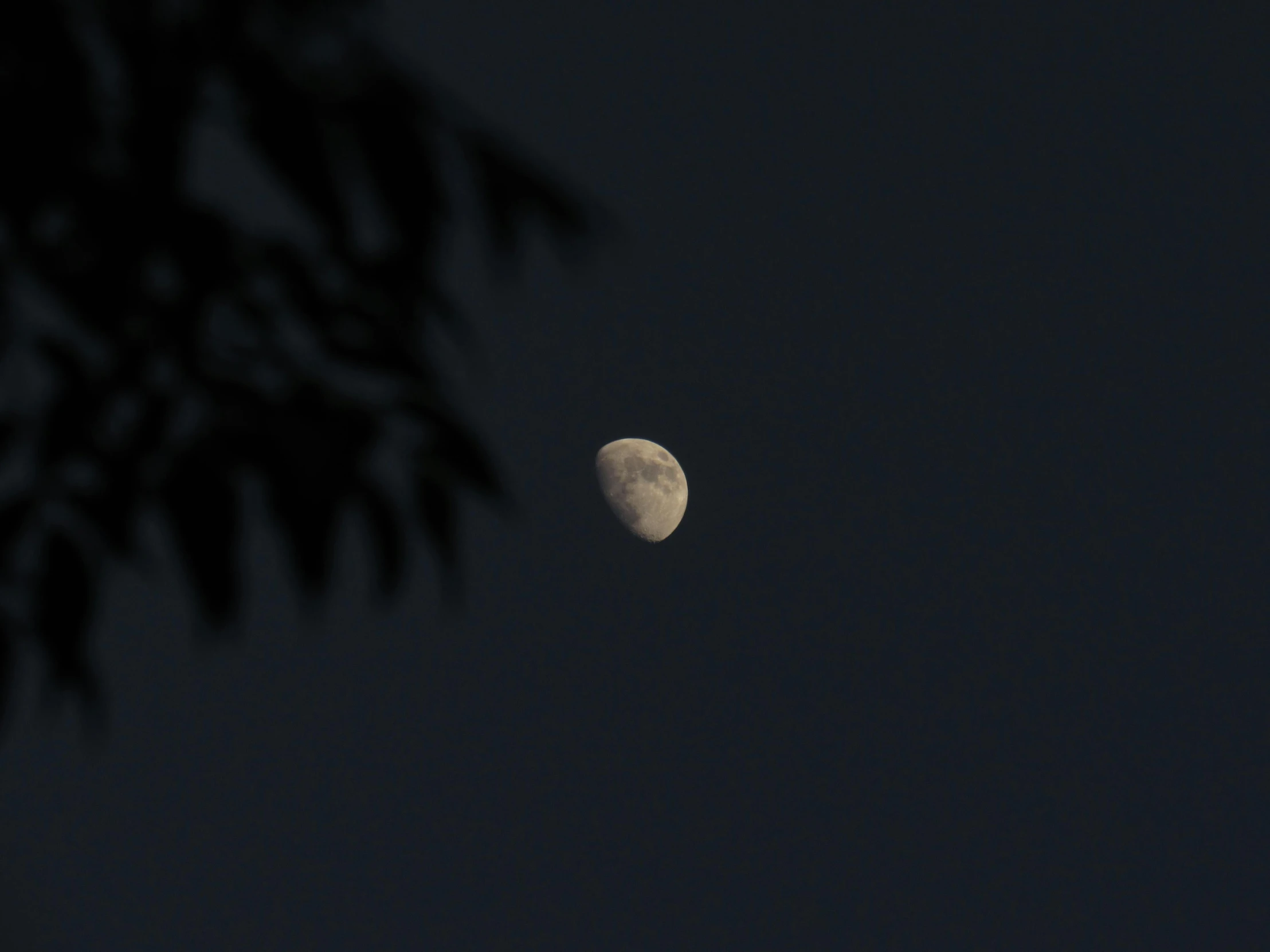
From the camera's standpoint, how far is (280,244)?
6.66 feet

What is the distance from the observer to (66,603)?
2041mm

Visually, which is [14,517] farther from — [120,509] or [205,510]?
[205,510]

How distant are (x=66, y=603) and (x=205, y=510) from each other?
30 centimetres

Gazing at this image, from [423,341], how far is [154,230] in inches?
17.5

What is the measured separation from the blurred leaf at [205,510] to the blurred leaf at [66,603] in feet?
0.66

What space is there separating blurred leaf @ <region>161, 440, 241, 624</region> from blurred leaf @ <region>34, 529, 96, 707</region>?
0.20 metres

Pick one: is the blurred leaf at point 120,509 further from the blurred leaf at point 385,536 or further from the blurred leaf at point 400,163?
the blurred leaf at point 400,163

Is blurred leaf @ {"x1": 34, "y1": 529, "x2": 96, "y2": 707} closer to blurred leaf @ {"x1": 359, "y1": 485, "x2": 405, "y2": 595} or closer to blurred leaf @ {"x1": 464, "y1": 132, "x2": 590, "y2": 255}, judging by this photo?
blurred leaf @ {"x1": 359, "y1": 485, "x2": 405, "y2": 595}

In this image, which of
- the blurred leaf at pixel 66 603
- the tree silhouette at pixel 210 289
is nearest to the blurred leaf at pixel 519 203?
the tree silhouette at pixel 210 289

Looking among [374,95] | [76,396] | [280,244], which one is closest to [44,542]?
[76,396]

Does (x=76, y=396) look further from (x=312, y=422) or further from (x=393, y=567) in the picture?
(x=393, y=567)

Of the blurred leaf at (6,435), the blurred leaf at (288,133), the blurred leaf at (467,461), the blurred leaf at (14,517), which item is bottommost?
the blurred leaf at (467,461)

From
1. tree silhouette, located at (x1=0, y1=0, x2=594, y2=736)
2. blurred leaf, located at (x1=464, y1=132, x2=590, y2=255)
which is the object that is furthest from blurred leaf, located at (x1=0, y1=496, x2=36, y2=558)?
blurred leaf, located at (x1=464, y1=132, x2=590, y2=255)

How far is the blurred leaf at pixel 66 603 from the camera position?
2023 mm
